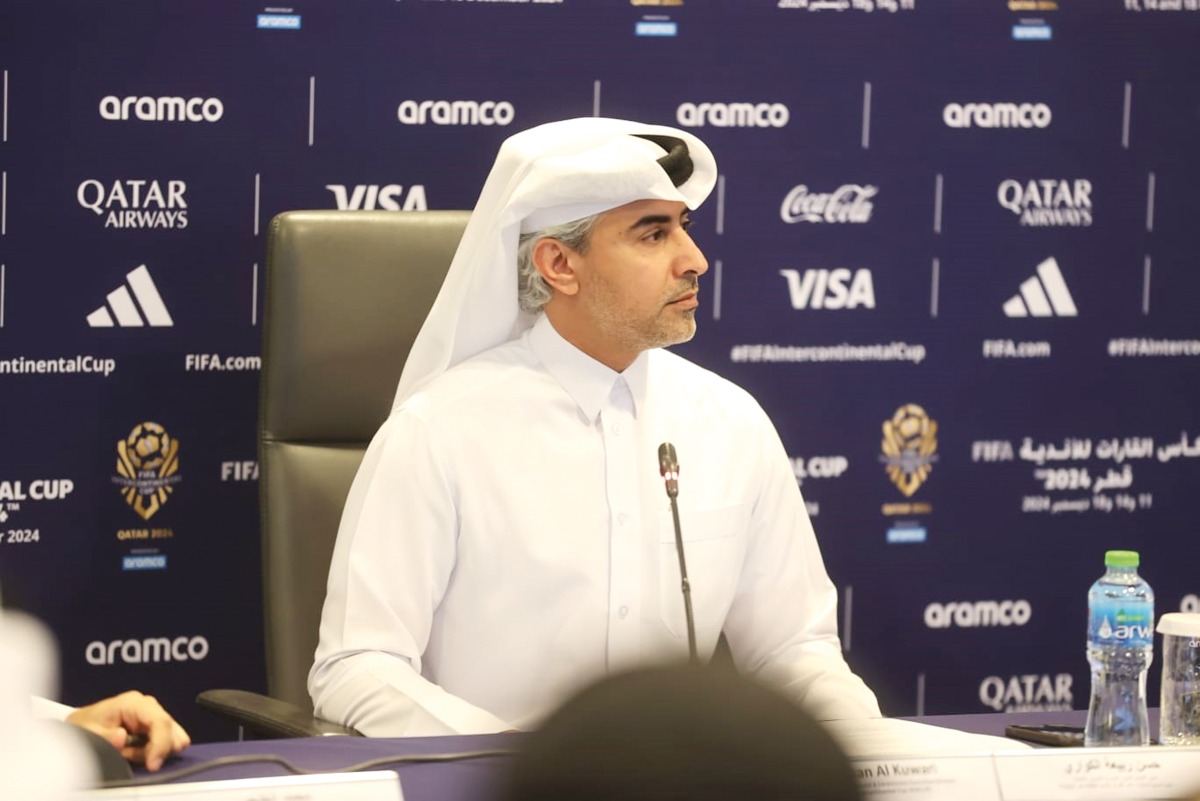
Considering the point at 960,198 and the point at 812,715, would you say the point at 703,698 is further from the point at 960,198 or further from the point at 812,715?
the point at 960,198

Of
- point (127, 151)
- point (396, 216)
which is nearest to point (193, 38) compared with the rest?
point (127, 151)

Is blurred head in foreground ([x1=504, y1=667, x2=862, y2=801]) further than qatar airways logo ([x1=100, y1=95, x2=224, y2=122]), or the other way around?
qatar airways logo ([x1=100, y1=95, x2=224, y2=122])

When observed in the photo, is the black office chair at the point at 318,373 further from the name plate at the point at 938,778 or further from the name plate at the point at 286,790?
the name plate at the point at 938,778

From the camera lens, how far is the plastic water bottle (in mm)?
1876

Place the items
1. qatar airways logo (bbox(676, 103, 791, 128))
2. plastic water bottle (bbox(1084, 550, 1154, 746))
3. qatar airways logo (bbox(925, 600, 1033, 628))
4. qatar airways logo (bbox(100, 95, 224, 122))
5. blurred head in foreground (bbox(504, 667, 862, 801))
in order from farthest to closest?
qatar airways logo (bbox(925, 600, 1033, 628)) < qatar airways logo (bbox(676, 103, 791, 128)) < qatar airways logo (bbox(100, 95, 224, 122)) < plastic water bottle (bbox(1084, 550, 1154, 746)) < blurred head in foreground (bbox(504, 667, 862, 801))

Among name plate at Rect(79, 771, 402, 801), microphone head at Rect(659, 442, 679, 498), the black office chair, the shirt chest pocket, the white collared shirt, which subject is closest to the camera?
name plate at Rect(79, 771, 402, 801)

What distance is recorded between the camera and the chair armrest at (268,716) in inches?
81.4

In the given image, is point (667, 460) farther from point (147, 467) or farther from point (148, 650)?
point (148, 650)

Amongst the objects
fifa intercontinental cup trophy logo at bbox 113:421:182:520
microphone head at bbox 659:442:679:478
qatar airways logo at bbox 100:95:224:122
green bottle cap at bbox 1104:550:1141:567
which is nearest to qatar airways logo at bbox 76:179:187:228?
qatar airways logo at bbox 100:95:224:122

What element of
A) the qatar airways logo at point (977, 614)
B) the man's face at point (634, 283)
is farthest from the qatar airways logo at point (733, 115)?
the qatar airways logo at point (977, 614)

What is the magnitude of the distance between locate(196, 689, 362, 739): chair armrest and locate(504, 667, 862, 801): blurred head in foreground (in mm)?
1408

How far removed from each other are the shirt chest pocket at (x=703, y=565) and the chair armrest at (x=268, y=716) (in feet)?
1.91

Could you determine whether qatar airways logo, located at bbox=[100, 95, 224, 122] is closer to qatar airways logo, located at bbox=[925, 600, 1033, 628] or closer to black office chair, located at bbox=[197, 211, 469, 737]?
black office chair, located at bbox=[197, 211, 469, 737]

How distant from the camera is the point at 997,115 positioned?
140 inches
